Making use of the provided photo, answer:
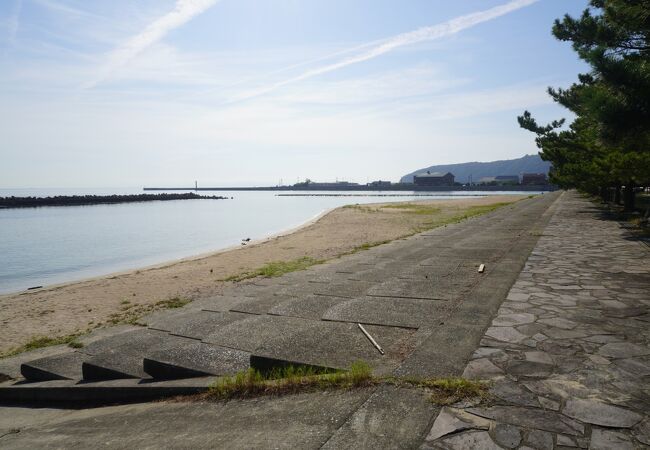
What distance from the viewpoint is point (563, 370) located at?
118 inches

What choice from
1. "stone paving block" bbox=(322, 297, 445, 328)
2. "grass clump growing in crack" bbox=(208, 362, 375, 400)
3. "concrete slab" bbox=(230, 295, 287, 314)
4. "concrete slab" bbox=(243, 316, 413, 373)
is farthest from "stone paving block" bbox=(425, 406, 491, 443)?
"concrete slab" bbox=(230, 295, 287, 314)

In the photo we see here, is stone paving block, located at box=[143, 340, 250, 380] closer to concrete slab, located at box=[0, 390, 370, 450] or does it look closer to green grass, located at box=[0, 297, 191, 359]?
concrete slab, located at box=[0, 390, 370, 450]

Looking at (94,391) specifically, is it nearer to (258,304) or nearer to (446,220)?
(258,304)

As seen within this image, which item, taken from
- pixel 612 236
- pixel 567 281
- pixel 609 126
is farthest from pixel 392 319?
pixel 612 236

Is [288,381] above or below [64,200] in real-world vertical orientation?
below

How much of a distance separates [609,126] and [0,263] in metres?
28.3

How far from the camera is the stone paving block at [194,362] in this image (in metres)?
3.66

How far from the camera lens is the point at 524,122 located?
70.6ft

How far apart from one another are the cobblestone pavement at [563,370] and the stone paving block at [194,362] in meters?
2.09

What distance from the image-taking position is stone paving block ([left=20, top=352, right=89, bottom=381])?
4418 millimetres

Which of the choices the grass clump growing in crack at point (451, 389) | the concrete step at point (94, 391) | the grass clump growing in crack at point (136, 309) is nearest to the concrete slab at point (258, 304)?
the concrete step at point (94, 391)

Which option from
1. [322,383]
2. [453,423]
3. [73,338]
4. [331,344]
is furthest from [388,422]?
[73,338]

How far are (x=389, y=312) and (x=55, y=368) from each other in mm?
4084

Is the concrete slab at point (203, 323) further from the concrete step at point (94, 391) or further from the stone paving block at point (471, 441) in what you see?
the stone paving block at point (471, 441)
